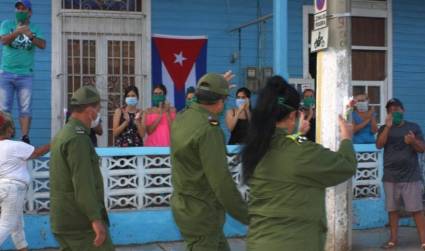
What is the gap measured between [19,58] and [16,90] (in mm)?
435

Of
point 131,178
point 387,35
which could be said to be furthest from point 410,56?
point 131,178

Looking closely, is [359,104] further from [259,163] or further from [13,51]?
[259,163]

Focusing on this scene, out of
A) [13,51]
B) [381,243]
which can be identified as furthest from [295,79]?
[13,51]

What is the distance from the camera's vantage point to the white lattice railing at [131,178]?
7.41m

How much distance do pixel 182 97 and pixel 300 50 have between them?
7.41ft

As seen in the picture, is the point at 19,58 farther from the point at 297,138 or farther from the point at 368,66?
the point at 368,66

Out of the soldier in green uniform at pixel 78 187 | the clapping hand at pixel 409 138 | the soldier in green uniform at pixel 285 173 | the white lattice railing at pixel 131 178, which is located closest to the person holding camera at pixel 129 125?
the white lattice railing at pixel 131 178

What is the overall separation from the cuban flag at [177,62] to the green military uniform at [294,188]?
657 centimetres

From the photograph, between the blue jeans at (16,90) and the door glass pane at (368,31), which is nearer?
the blue jeans at (16,90)

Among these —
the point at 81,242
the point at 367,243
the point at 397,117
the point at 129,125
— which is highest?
the point at 397,117

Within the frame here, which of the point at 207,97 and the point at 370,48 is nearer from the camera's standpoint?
the point at 207,97

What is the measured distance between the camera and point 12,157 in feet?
20.4

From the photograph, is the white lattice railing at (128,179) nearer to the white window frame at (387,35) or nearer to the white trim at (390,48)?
the white window frame at (387,35)

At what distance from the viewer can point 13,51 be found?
7883mm
